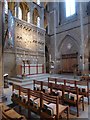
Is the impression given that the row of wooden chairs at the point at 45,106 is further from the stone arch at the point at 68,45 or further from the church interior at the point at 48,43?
the stone arch at the point at 68,45

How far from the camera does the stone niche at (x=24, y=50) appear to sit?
1080 centimetres

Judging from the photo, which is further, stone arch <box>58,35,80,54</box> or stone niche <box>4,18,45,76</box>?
stone arch <box>58,35,80,54</box>

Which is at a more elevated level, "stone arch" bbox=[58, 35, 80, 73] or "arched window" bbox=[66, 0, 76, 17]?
"arched window" bbox=[66, 0, 76, 17]

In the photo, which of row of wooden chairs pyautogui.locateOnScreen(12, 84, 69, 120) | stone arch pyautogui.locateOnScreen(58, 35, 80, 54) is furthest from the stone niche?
row of wooden chairs pyautogui.locateOnScreen(12, 84, 69, 120)

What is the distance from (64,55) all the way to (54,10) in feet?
21.4

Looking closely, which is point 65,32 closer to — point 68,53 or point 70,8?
point 68,53

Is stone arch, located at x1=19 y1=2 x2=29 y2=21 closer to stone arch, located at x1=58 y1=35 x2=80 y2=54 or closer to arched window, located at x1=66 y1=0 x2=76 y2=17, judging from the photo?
arched window, located at x1=66 y1=0 x2=76 y2=17

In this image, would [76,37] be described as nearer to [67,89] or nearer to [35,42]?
[35,42]

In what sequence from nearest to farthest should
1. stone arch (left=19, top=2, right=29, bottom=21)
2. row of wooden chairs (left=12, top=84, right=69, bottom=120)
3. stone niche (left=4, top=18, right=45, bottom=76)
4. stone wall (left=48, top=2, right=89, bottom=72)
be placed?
row of wooden chairs (left=12, top=84, right=69, bottom=120)
stone niche (left=4, top=18, right=45, bottom=76)
stone wall (left=48, top=2, right=89, bottom=72)
stone arch (left=19, top=2, right=29, bottom=21)

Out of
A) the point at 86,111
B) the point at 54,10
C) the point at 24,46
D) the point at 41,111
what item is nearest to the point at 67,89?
the point at 86,111

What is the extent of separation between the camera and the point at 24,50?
480 inches

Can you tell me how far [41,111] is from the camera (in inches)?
110

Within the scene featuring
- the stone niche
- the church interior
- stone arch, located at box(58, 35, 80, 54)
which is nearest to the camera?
the church interior

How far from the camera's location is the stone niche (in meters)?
10.8
